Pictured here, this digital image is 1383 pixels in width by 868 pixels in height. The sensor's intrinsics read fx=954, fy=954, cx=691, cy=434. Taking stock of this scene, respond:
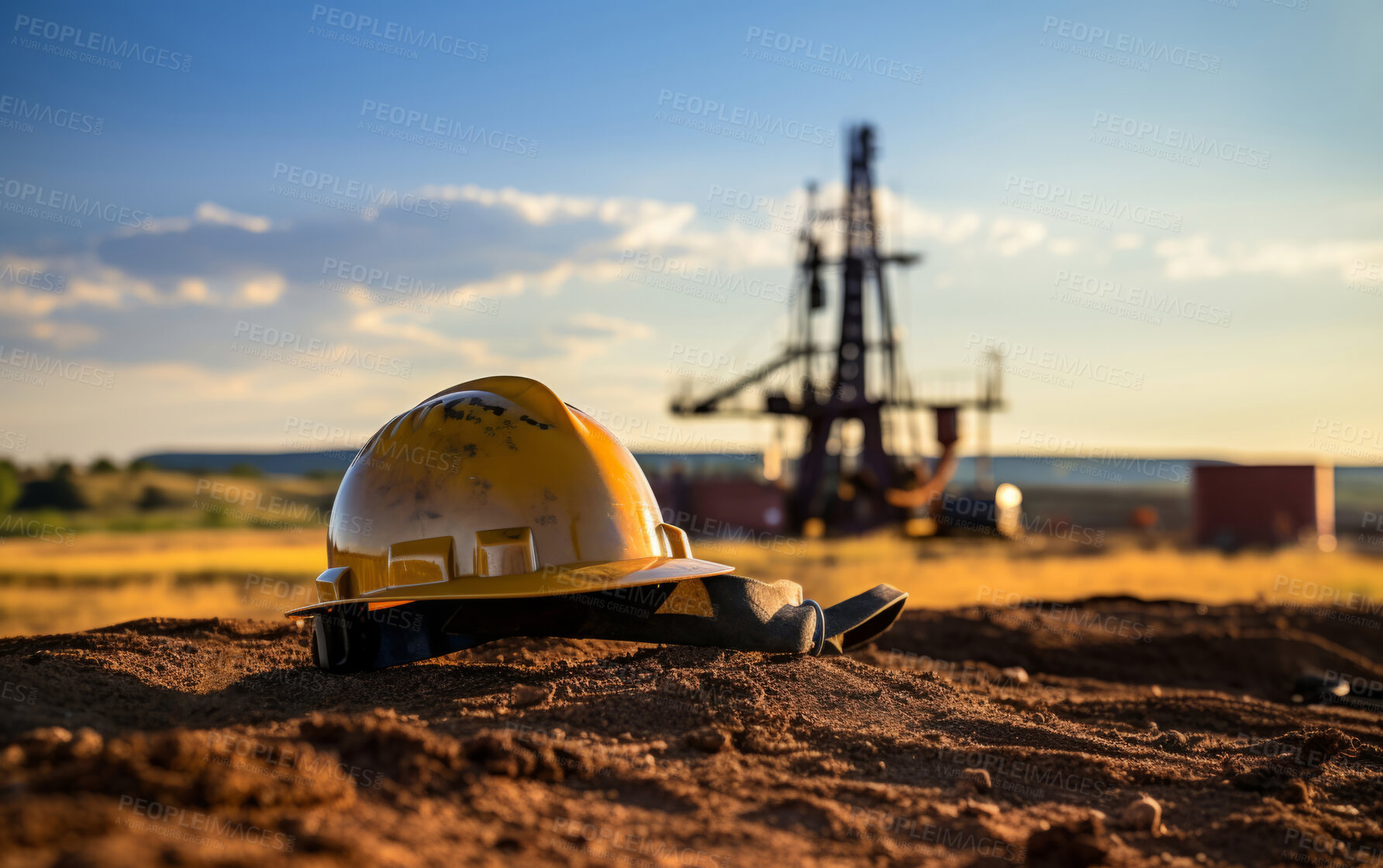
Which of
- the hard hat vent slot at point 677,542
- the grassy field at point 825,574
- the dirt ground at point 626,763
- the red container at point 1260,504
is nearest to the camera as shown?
the dirt ground at point 626,763

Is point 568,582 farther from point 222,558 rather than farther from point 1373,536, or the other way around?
point 1373,536

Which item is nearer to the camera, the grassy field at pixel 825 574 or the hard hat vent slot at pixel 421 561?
the hard hat vent slot at pixel 421 561

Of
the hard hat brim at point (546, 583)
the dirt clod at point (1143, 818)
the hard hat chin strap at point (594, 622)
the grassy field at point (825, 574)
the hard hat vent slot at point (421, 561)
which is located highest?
the hard hat vent slot at point (421, 561)

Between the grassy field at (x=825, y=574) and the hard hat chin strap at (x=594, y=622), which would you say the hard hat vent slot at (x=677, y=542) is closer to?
the hard hat chin strap at (x=594, y=622)

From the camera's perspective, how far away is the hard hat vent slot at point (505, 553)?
4973 millimetres

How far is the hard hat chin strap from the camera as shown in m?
5.54

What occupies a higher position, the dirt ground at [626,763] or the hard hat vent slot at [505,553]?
the hard hat vent slot at [505,553]

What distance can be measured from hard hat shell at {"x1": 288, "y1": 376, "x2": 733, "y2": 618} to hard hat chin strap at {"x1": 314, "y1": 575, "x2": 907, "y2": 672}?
0.71 ft

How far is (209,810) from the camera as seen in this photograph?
262 centimetres

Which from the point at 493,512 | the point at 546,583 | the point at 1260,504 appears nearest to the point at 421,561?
the point at 493,512

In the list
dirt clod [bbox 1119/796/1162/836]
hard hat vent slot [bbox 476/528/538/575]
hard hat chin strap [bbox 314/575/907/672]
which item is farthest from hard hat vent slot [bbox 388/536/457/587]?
dirt clod [bbox 1119/796/1162/836]

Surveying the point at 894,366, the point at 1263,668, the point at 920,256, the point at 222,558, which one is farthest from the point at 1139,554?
the point at 222,558

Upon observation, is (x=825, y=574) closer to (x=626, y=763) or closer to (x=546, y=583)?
(x=546, y=583)

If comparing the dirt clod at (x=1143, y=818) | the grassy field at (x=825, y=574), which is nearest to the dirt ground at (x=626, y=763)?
the dirt clod at (x=1143, y=818)
